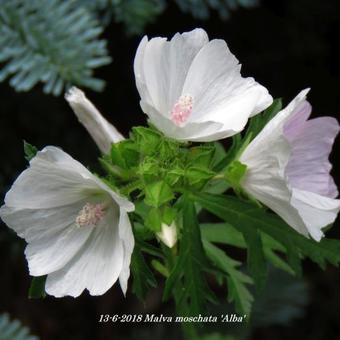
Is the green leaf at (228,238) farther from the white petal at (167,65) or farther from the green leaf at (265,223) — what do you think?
the white petal at (167,65)

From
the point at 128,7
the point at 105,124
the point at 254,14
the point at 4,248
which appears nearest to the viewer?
the point at 105,124

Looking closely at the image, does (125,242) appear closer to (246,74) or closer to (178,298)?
(178,298)

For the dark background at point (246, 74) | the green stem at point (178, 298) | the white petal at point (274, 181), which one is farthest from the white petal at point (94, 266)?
the dark background at point (246, 74)

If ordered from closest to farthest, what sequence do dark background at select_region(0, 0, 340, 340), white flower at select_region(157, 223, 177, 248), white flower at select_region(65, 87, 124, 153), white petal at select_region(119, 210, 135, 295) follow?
white petal at select_region(119, 210, 135, 295) < white flower at select_region(157, 223, 177, 248) < white flower at select_region(65, 87, 124, 153) < dark background at select_region(0, 0, 340, 340)

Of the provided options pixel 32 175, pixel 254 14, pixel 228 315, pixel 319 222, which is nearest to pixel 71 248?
pixel 32 175

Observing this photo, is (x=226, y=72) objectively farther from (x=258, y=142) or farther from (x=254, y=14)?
(x=254, y=14)

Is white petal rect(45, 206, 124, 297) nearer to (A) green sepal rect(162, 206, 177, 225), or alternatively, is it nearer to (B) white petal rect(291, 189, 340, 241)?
(A) green sepal rect(162, 206, 177, 225)

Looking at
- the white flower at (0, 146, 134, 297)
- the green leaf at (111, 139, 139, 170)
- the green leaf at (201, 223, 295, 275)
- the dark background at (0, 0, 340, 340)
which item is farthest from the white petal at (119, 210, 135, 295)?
the dark background at (0, 0, 340, 340)
